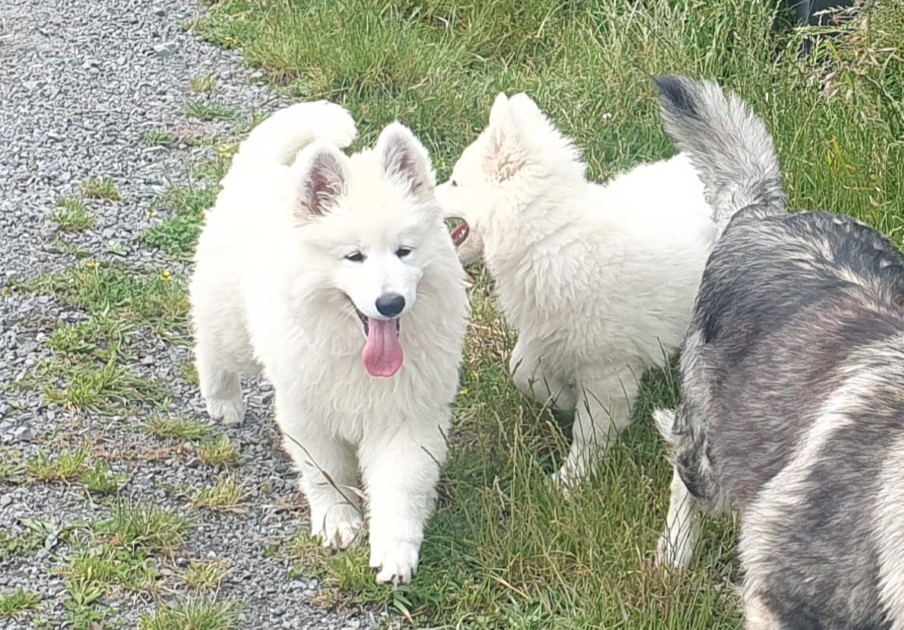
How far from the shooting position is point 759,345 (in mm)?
3430

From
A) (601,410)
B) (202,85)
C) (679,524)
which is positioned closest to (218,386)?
(601,410)

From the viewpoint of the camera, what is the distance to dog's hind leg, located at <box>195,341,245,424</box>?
443cm

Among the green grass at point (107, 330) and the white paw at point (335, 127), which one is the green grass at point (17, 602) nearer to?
the green grass at point (107, 330)

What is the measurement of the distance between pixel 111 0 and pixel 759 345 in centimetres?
606

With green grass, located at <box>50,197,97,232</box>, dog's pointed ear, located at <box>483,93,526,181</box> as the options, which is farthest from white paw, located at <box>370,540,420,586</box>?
green grass, located at <box>50,197,97,232</box>

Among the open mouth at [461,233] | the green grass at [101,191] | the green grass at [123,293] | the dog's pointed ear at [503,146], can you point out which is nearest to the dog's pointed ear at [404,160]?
the dog's pointed ear at [503,146]

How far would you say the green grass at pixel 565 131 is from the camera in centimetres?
369

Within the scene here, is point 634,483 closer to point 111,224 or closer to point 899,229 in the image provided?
point 899,229

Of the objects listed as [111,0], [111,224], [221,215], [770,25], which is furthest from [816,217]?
[111,0]

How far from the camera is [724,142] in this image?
3.99 meters

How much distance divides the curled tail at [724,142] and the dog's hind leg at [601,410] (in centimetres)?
65

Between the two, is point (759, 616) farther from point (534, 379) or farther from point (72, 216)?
point (72, 216)

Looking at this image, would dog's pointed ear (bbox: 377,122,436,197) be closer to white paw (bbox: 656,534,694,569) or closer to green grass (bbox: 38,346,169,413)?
white paw (bbox: 656,534,694,569)

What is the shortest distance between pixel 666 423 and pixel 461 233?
1032 mm
